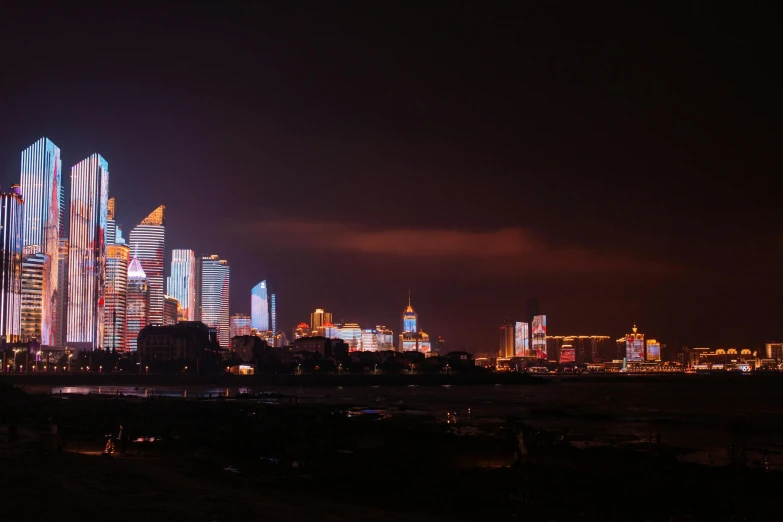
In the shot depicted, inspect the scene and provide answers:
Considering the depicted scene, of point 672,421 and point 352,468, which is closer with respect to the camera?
point 352,468

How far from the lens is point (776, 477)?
35969 millimetres

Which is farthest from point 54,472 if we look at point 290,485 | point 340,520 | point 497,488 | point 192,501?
point 497,488

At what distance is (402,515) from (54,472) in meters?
12.4

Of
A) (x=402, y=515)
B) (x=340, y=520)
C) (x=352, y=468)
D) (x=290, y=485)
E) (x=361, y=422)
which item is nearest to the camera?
(x=340, y=520)

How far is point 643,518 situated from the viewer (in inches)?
1038

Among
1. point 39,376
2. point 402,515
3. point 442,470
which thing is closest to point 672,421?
point 442,470

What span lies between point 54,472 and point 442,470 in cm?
1695

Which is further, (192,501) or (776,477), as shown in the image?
(776,477)

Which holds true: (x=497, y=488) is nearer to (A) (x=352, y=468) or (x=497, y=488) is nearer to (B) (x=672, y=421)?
(A) (x=352, y=468)

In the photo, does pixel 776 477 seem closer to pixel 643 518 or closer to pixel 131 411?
pixel 643 518

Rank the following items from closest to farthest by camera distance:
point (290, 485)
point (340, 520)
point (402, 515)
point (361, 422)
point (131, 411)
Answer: point (340, 520), point (402, 515), point (290, 485), point (361, 422), point (131, 411)

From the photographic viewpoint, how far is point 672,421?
246 ft

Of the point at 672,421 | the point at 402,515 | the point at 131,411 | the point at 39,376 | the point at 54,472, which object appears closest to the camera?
the point at 402,515

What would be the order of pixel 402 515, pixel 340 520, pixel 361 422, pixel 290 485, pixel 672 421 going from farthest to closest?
1. pixel 672 421
2. pixel 361 422
3. pixel 290 485
4. pixel 402 515
5. pixel 340 520
